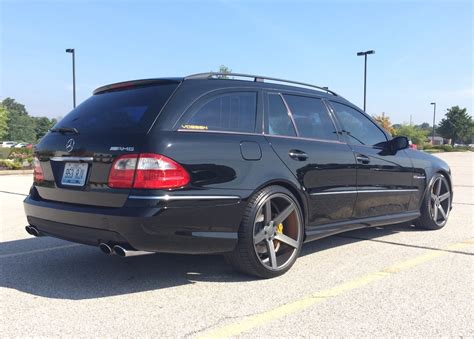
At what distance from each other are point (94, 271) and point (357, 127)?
10.4 ft

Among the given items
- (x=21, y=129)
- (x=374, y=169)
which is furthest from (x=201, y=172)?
(x=21, y=129)

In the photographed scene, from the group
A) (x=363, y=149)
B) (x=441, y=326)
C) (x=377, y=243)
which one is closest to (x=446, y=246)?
(x=377, y=243)

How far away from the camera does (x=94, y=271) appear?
4.18 m

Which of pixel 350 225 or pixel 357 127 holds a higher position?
pixel 357 127

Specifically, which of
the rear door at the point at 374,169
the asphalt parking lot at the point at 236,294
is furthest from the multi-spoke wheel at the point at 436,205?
the asphalt parking lot at the point at 236,294

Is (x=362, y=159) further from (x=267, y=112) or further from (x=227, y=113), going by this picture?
(x=227, y=113)

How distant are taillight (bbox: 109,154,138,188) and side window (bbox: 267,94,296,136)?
133 centimetres

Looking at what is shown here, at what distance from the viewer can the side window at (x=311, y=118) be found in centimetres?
454

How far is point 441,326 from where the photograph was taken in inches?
117

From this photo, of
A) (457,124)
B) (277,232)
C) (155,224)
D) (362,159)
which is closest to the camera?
(155,224)

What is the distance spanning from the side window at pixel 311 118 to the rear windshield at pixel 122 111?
1.33m

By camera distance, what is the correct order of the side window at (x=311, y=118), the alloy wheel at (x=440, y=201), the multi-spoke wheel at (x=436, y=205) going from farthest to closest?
the alloy wheel at (x=440, y=201) < the multi-spoke wheel at (x=436, y=205) < the side window at (x=311, y=118)

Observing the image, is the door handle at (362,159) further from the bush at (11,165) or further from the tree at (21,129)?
the tree at (21,129)

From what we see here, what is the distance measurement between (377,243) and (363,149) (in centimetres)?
113
